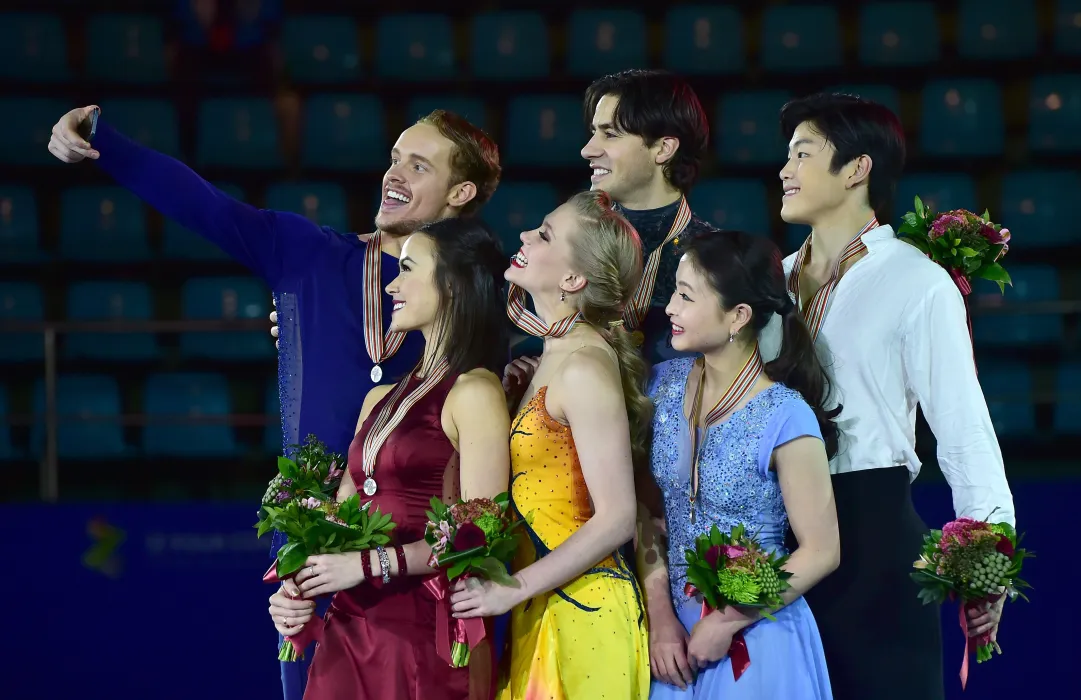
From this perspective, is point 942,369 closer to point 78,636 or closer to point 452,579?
point 452,579

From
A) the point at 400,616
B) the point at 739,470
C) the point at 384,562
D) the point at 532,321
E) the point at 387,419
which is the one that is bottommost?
the point at 400,616

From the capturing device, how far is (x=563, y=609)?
241 centimetres

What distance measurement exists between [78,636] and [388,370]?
8.20ft

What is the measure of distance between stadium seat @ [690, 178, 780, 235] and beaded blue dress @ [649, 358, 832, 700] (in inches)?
138

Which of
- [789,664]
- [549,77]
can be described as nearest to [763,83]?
[549,77]

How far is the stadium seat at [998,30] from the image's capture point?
21.1 feet

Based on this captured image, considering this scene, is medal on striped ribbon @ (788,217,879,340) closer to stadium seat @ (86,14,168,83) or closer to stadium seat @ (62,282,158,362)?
stadium seat @ (62,282,158,362)

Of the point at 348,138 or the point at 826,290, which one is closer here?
the point at 826,290

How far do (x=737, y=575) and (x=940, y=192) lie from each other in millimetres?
4096

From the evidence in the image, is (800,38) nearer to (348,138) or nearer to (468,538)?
(348,138)

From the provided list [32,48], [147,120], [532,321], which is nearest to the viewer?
[532,321]

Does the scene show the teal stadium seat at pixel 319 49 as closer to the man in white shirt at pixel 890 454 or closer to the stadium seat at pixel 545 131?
the stadium seat at pixel 545 131

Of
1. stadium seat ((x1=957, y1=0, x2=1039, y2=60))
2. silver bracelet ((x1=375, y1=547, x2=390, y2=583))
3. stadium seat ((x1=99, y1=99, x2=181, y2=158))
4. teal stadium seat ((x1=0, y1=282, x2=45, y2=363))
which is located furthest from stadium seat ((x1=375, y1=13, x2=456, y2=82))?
silver bracelet ((x1=375, y1=547, x2=390, y2=583))

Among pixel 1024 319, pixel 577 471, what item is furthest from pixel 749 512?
pixel 1024 319
